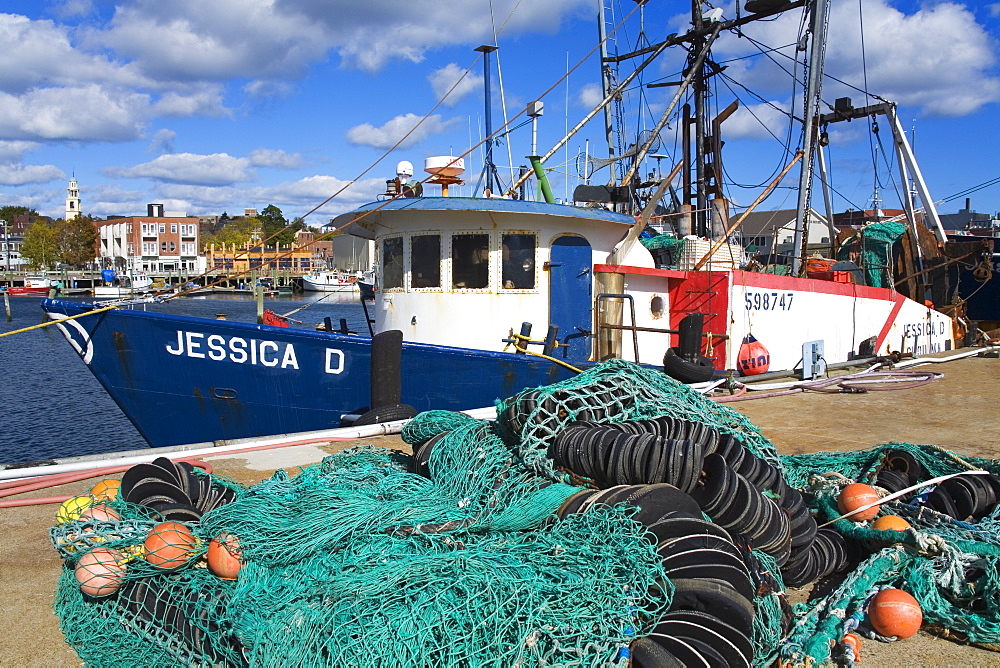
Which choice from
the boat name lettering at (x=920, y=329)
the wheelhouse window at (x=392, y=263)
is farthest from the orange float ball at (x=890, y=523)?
the boat name lettering at (x=920, y=329)

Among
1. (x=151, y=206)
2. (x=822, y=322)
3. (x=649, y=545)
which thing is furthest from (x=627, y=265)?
(x=151, y=206)

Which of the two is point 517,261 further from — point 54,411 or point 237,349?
point 54,411

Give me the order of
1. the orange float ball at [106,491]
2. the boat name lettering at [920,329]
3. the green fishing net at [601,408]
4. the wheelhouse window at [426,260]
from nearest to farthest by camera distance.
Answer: the orange float ball at [106,491], the green fishing net at [601,408], the wheelhouse window at [426,260], the boat name lettering at [920,329]

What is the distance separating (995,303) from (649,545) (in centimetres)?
3121

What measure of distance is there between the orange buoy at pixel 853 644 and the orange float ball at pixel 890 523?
841 millimetres

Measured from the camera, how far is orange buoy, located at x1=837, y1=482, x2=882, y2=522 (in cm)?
367

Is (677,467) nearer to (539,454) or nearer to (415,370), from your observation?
(539,454)

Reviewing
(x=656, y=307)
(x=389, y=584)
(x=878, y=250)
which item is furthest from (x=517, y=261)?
(x=878, y=250)

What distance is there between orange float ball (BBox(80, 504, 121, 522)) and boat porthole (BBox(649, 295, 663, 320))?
744 cm

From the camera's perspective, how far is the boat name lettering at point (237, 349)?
292 inches

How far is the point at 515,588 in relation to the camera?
2.35 m

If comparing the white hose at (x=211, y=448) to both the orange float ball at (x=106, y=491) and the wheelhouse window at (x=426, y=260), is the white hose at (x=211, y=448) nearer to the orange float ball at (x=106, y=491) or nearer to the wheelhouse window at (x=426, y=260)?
the orange float ball at (x=106, y=491)

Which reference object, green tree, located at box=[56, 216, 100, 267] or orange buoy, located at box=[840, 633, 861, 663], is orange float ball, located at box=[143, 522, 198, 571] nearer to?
orange buoy, located at box=[840, 633, 861, 663]

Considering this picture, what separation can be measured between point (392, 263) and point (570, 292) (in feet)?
7.06
